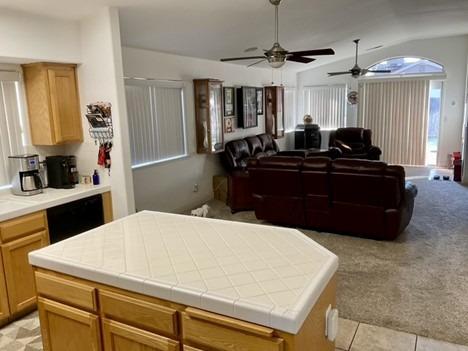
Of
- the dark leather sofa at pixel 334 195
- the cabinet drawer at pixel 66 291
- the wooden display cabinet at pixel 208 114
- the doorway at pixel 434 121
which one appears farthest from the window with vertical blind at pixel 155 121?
the doorway at pixel 434 121

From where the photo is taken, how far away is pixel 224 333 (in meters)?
1.51

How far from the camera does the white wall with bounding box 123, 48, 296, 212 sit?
5.16m

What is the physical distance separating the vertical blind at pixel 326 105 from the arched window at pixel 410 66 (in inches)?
37.7

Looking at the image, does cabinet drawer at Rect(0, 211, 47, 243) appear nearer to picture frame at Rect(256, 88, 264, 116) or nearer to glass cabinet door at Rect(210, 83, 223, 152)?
glass cabinet door at Rect(210, 83, 223, 152)

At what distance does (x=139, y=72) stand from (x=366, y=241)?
12.0 ft

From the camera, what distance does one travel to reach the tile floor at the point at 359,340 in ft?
8.69

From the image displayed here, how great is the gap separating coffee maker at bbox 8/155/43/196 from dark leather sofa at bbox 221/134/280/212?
2862 mm

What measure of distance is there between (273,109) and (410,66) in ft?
12.2

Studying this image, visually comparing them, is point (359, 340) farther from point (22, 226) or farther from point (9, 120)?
point (9, 120)

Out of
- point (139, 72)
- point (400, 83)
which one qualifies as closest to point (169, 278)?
point (139, 72)

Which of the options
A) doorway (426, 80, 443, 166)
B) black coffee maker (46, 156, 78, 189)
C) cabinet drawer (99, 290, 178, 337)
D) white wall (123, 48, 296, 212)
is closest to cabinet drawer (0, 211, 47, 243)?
black coffee maker (46, 156, 78, 189)

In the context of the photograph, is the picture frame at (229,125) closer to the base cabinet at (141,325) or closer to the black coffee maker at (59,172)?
the black coffee maker at (59,172)

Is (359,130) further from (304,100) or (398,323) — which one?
(398,323)

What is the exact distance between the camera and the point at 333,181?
466 cm
